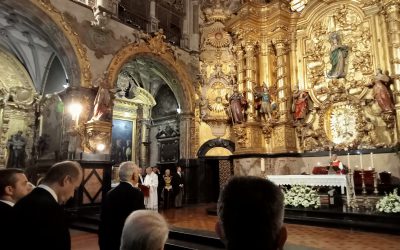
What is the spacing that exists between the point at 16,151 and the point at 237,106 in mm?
8937

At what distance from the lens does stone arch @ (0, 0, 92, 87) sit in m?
9.12

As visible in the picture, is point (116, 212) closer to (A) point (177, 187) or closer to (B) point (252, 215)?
(B) point (252, 215)

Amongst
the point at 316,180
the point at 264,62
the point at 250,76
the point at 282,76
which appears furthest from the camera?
the point at 264,62

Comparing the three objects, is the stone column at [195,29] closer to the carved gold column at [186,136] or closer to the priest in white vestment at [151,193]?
the carved gold column at [186,136]

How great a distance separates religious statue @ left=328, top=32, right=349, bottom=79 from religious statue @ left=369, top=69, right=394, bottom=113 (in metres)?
1.41

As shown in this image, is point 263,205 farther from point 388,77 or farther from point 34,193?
point 388,77

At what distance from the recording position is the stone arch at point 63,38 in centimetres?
912

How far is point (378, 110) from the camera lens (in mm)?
10359

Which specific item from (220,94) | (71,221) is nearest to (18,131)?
(71,221)

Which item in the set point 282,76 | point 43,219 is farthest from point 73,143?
point 282,76

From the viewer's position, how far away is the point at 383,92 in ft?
32.2

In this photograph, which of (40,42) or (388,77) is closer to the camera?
(388,77)

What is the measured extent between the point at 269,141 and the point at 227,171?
2177mm

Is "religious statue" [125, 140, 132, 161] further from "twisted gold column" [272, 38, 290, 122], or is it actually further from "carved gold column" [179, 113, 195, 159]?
"twisted gold column" [272, 38, 290, 122]
